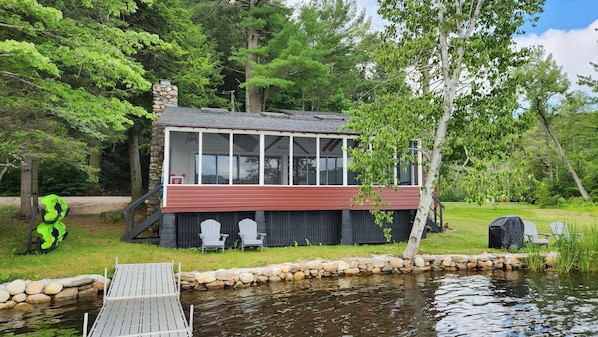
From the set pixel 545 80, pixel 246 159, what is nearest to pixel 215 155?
pixel 246 159

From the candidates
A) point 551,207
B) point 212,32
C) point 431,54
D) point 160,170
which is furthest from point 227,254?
point 551,207

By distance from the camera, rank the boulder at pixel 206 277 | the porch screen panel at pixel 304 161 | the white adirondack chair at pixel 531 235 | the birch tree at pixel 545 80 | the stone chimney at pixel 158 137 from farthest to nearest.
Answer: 1. the birch tree at pixel 545 80
2. the porch screen panel at pixel 304 161
3. the stone chimney at pixel 158 137
4. the white adirondack chair at pixel 531 235
5. the boulder at pixel 206 277

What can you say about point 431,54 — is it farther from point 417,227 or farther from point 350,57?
point 350,57

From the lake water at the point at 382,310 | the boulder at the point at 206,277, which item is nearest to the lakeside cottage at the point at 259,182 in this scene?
the boulder at the point at 206,277

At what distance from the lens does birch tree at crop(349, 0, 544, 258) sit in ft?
31.8

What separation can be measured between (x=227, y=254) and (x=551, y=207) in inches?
1093

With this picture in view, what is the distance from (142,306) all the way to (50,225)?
16.9ft

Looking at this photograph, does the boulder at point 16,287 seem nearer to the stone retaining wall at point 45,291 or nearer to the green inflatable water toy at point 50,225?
the stone retaining wall at point 45,291

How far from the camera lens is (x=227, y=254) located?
10180mm

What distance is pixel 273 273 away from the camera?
29.7 feet

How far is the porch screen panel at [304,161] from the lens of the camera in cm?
1382

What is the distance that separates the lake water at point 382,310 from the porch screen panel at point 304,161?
200 inches

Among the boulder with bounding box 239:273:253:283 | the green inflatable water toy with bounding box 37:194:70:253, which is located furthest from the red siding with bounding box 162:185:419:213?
the boulder with bounding box 239:273:253:283

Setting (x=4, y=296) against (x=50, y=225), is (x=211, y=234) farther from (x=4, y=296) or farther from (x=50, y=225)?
(x=4, y=296)
